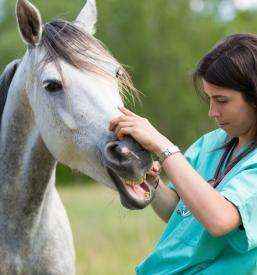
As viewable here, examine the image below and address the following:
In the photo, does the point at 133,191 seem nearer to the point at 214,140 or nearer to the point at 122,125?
the point at 122,125

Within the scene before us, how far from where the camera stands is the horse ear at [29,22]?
2.91m

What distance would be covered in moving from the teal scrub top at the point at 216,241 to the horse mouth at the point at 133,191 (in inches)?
12.4

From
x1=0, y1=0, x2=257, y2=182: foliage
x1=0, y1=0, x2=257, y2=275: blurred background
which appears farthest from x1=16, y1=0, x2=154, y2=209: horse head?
x1=0, y1=0, x2=257, y2=182: foliage

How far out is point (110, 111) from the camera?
2754mm

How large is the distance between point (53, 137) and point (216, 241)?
34.2 inches

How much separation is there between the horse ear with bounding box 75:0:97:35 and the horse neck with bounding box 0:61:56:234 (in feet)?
1.40

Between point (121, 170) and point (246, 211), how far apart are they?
545 mm

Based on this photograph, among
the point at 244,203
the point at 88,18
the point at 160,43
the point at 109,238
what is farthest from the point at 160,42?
the point at 244,203

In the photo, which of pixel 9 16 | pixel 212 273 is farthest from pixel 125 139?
pixel 9 16

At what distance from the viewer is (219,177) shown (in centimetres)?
299

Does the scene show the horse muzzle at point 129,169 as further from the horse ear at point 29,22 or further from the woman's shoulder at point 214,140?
the horse ear at point 29,22

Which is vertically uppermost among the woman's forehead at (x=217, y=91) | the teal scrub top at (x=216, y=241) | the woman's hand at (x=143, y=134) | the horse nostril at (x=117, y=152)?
the woman's forehead at (x=217, y=91)

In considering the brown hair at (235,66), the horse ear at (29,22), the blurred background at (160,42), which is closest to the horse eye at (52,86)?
the horse ear at (29,22)

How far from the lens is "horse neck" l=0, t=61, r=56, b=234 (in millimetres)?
3164
